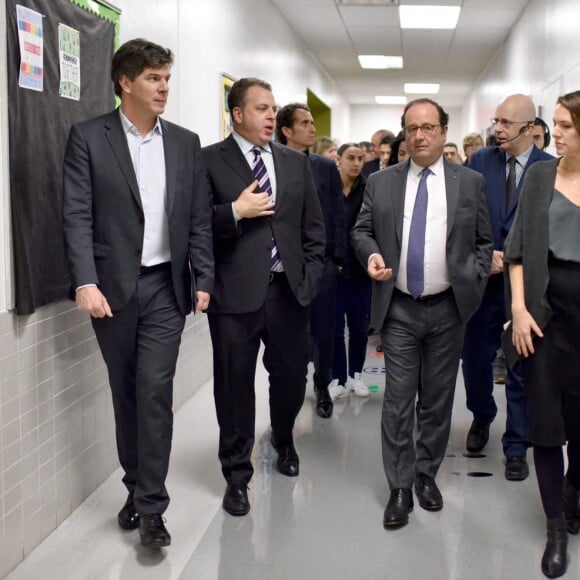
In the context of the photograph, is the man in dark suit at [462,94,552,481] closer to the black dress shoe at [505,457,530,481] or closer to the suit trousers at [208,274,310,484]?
the black dress shoe at [505,457,530,481]

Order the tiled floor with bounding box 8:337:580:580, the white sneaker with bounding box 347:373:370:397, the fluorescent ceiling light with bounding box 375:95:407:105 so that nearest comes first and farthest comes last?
the tiled floor with bounding box 8:337:580:580 → the white sneaker with bounding box 347:373:370:397 → the fluorescent ceiling light with bounding box 375:95:407:105

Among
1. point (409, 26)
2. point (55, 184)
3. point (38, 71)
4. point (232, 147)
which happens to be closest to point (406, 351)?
point (232, 147)

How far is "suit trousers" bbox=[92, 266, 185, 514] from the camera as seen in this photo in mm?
2611

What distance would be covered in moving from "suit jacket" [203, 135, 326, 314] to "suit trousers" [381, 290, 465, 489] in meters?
0.40

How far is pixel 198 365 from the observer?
4.82 m

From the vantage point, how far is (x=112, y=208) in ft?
8.34

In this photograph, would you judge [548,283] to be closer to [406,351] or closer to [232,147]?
[406,351]

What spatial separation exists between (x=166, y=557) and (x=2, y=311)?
963mm

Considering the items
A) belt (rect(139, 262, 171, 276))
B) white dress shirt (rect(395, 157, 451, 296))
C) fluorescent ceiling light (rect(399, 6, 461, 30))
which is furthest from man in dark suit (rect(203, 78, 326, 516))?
fluorescent ceiling light (rect(399, 6, 461, 30))

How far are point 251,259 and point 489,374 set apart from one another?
1345 mm

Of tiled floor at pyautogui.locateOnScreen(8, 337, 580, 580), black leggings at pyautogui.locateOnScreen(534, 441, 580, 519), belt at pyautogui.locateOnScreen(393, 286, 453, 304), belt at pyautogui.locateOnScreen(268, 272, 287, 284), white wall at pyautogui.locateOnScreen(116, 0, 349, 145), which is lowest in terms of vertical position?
tiled floor at pyautogui.locateOnScreen(8, 337, 580, 580)

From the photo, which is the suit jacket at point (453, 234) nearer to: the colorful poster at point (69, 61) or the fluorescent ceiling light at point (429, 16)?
the colorful poster at point (69, 61)

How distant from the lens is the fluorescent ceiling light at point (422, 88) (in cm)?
1472

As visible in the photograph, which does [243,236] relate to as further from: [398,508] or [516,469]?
[516,469]
